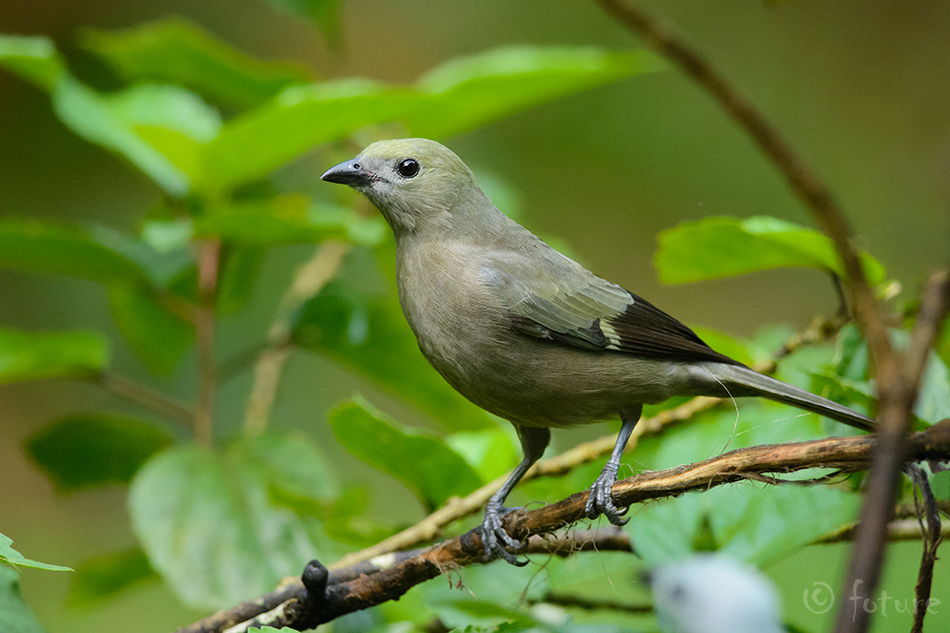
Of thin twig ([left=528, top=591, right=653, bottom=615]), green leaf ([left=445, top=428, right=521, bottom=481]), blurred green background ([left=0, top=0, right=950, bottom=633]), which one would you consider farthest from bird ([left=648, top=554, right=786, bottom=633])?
blurred green background ([left=0, top=0, right=950, bottom=633])

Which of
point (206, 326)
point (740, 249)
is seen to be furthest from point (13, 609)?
point (740, 249)

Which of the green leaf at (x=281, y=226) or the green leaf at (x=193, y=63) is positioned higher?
the green leaf at (x=193, y=63)

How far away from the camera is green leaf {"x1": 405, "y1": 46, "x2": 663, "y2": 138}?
2643mm

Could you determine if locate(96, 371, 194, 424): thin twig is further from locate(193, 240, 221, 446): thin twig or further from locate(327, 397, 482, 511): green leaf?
locate(327, 397, 482, 511): green leaf

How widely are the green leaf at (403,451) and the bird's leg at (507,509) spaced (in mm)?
127

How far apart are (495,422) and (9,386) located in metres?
4.15

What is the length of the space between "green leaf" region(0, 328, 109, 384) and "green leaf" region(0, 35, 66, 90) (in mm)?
893

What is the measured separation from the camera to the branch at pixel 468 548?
136 cm

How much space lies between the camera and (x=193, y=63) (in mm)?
3254

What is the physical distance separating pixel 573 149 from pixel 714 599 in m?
5.42

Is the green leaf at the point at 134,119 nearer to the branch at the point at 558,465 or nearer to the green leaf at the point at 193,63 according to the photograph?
the green leaf at the point at 193,63

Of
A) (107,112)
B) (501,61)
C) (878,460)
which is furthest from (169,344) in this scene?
(878,460)

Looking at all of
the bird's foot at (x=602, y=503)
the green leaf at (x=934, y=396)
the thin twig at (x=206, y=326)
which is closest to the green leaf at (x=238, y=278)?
the thin twig at (x=206, y=326)

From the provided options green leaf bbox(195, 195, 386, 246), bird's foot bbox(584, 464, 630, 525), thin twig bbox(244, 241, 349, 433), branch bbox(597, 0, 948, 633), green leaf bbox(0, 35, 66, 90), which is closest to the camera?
branch bbox(597, 0, 948, 633)
